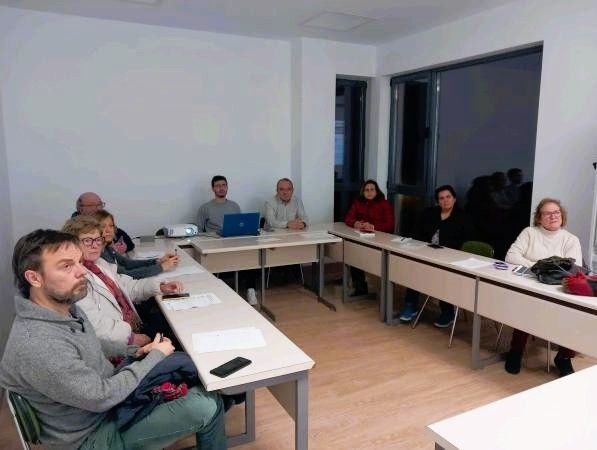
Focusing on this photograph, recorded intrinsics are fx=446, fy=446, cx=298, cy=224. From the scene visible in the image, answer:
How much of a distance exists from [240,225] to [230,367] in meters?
2.71

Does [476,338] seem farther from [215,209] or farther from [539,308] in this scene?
[215,209]

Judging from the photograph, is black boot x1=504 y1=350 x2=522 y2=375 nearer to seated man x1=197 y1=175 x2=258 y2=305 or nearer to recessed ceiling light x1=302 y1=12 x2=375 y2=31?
seated man x1=197 y1=175 x2=258 y2=305

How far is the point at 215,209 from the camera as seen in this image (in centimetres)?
507

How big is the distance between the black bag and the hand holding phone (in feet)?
6.81

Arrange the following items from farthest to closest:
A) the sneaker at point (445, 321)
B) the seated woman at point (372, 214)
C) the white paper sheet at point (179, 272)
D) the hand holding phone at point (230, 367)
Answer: the seated woman at point (372, 214)
the sneaker at point (445, 321)
the white paper sheet at point (179, 272)
the hand holding phone at point (230, 367)

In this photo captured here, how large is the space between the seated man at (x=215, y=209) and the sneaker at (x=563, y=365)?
136 inches

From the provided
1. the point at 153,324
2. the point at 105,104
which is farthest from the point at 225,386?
the point at 105,104

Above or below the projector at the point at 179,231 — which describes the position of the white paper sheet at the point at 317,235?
below

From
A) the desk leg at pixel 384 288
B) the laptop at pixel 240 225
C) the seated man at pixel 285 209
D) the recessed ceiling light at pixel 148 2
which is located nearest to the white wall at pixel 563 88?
the desk leg at pixel 384 288

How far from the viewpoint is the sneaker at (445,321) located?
4.05 m

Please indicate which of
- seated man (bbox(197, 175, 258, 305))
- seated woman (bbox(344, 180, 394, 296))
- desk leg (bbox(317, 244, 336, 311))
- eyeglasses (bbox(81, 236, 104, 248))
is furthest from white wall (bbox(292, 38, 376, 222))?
eyeglasses (bbox(81, 236, 104, 248))

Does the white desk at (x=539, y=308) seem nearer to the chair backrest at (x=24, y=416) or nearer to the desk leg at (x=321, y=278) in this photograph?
the desk leg at (x=321, y=278)

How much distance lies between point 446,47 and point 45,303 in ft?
15.2

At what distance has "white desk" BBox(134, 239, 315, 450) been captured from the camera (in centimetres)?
168
